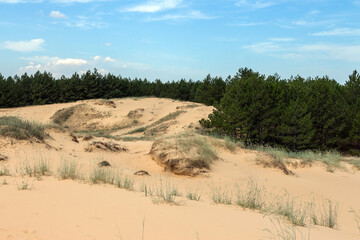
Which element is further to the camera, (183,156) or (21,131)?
(21,131)

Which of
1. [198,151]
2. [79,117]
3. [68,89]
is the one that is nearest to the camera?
[198,151]

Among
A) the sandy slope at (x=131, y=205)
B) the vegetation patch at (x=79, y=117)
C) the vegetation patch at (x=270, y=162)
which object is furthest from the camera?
the vegetation patch at (x=79, y=117)

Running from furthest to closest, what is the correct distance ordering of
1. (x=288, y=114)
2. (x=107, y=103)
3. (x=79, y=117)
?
1. (x=107, y=103)
2. (x=79, y=117)
3. (x=288, y=114)

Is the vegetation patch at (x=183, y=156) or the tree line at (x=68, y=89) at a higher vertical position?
the tree line at (x=68, y=89)

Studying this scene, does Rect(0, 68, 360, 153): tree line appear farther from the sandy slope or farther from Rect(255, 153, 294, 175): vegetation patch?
the sandy slope

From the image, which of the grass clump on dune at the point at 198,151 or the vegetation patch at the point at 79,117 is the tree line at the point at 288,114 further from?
the vegetation patch at the point at 79,117

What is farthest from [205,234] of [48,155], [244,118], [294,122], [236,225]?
[294,122]

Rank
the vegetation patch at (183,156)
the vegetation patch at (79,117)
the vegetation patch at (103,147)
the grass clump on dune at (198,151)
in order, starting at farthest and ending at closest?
the vegetation patch at (79,117), the vegetation patch at (103,147), the grass clump on dune at (198,151), the vegetation patch at (183,156)

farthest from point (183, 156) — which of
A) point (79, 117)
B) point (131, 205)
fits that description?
point (79, 117)

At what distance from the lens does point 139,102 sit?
4488 cm

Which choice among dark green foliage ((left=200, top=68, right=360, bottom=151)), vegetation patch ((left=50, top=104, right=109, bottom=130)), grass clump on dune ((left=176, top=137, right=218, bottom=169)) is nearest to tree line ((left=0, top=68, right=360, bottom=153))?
dark green foliage ((left=200, top=68, right=360, bottom=151))

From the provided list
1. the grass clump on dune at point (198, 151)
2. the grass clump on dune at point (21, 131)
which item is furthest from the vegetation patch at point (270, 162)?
the grass clump on dune at point (21, 131)

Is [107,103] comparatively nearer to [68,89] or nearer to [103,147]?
[68,89]

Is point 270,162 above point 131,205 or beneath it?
beneath
